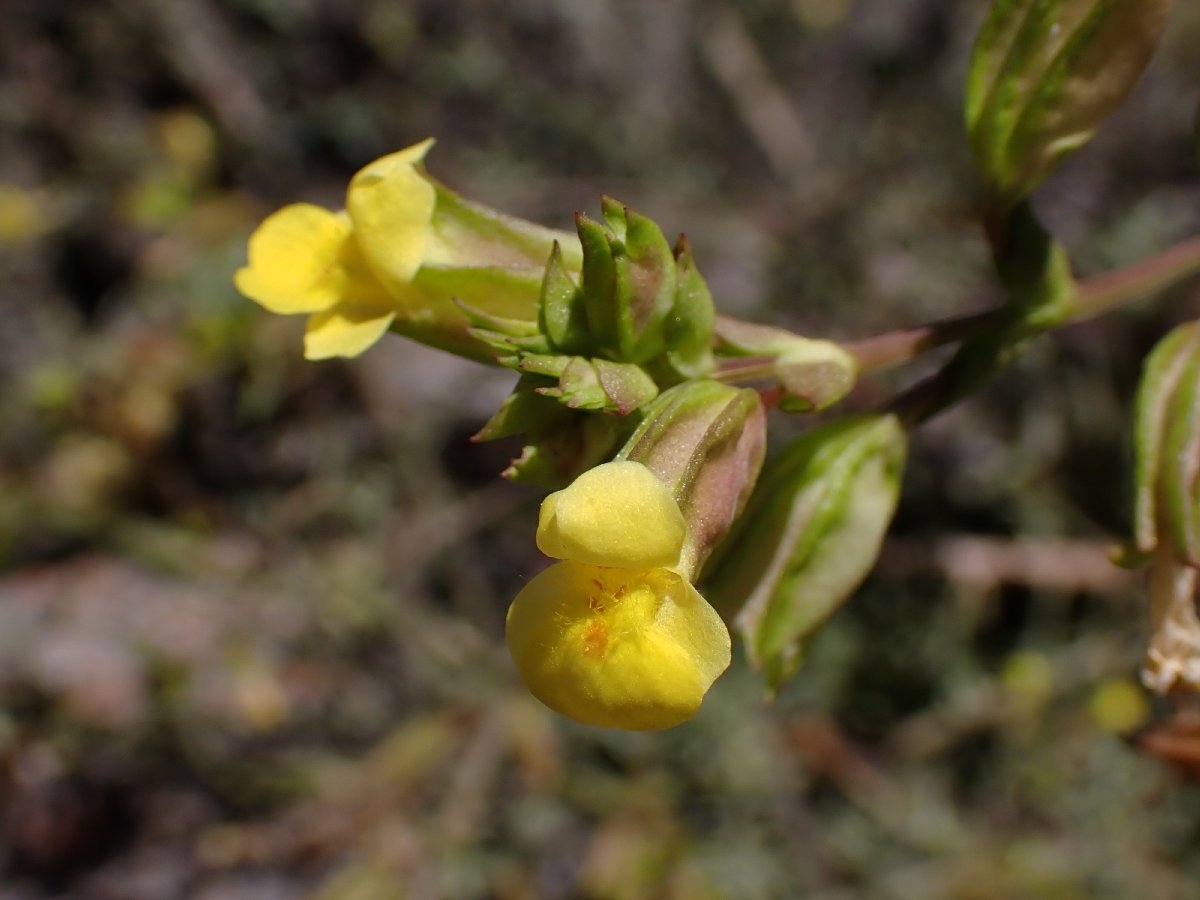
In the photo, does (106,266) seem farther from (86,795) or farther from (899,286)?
(899,286)

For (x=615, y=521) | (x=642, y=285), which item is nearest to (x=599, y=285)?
(x=642, y=285)

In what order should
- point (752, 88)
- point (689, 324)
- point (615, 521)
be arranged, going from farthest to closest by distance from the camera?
point (752, 88) → point (689, 324) → point (615, 521)

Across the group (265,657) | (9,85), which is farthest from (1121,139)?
(9,85)

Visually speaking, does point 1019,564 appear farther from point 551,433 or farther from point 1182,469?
point 551,433

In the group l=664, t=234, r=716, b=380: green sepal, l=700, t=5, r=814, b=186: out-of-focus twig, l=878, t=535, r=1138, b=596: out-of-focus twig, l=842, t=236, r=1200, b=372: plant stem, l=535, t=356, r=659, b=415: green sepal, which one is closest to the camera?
l=535, t=356, r=659, b=415: green sepal

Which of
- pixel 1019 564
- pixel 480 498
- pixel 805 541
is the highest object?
pixel 805 541

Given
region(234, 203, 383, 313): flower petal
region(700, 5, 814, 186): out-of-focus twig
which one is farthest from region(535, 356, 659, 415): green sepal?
region(700, 5, 814, 186): out-of-focus twig

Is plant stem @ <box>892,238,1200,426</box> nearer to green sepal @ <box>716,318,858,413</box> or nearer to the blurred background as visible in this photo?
green sepal @ <box>716,318,858,413</box>
